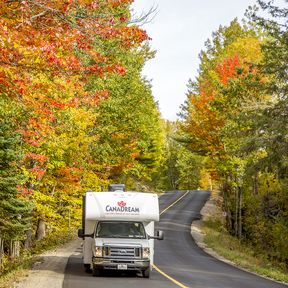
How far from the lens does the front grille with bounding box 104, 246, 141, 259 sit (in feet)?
57.3

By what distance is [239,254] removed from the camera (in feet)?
101

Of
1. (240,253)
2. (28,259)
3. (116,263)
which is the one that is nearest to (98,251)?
(116,263)

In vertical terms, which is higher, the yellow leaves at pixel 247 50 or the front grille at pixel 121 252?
the yellow leaves at pixel 247 50

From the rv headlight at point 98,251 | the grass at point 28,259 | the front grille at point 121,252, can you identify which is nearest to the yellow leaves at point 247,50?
the grass at point 28,259

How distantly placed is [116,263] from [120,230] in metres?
1.33

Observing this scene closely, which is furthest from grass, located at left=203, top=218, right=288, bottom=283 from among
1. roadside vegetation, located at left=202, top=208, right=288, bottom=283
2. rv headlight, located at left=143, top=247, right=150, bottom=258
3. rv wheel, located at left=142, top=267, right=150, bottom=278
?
rv headlight, located at left=143, top=247, right=150, bottom=258

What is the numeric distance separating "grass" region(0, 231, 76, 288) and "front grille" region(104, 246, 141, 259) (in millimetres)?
2783

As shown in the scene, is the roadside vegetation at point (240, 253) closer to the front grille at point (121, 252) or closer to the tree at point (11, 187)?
the front grille at point (121, 252)

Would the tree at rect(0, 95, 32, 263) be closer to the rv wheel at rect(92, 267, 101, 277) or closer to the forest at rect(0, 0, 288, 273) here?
the forest at rect(0, 0, 288, 273)

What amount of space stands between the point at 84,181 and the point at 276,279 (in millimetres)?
18617

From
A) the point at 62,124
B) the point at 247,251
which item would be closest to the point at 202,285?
the point at 62,124

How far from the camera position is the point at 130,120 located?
131ft

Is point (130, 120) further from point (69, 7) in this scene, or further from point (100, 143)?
point (69, 7)

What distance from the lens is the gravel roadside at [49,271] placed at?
50.2 ft
